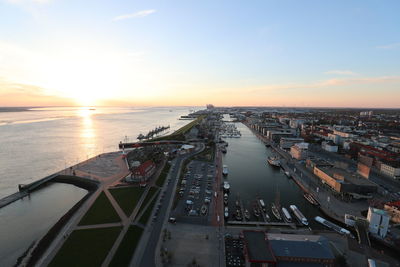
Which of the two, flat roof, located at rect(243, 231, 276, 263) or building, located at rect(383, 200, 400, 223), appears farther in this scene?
building, located at rect(383, 200, 400, 223)

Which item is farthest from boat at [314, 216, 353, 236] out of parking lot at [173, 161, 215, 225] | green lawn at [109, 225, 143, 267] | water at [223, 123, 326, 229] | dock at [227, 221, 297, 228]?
green lawn at [109, 225, 143, 267]

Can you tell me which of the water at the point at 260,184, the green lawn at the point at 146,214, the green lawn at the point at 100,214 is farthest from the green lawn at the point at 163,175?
the water at the point at 260,184

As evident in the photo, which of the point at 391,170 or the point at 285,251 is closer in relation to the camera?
the point at 285,251

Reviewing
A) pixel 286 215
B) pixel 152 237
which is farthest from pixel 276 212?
pixel 152 237

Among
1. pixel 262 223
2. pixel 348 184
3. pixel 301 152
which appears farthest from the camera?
pixel 301 152

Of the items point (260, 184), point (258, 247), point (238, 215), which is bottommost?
point (260, 184)

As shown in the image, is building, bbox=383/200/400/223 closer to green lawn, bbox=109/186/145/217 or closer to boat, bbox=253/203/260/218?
boat, bbox=253/203/260/218

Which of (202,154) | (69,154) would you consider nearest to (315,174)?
(202,154)

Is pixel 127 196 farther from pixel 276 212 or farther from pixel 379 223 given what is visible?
pixel 379 223
